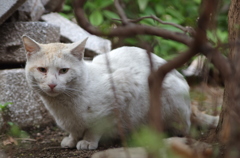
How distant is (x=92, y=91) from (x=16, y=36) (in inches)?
46.3

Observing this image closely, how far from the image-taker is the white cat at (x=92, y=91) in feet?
9.37

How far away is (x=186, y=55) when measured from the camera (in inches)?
48.0

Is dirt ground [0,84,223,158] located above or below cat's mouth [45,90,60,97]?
below

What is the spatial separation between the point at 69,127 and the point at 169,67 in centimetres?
190

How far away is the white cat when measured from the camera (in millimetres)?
2857

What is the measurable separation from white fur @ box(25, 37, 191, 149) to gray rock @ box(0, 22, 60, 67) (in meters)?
0.83

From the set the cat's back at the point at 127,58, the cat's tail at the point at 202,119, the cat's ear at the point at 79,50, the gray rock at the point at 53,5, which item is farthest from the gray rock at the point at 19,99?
the cat's tail at the point at 202,119

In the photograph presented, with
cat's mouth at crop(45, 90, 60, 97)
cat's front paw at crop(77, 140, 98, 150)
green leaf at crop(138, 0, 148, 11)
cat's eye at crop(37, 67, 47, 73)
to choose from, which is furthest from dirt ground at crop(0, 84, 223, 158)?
green leaf at crop(138, 0, 148, 11)

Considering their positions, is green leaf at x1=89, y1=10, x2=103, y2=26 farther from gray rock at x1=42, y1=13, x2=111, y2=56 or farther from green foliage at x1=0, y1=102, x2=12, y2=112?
green foliage at x1=0, y1=102, x2=12, y2=112

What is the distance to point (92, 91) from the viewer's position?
304 centimetres

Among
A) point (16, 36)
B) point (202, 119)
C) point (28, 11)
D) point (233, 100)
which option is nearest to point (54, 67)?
point (16, 36)

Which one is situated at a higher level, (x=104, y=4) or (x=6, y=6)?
(x=6, y=6)

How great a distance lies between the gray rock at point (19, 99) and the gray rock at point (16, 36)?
0.44 ft

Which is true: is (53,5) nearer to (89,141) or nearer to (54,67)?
(54,67)
